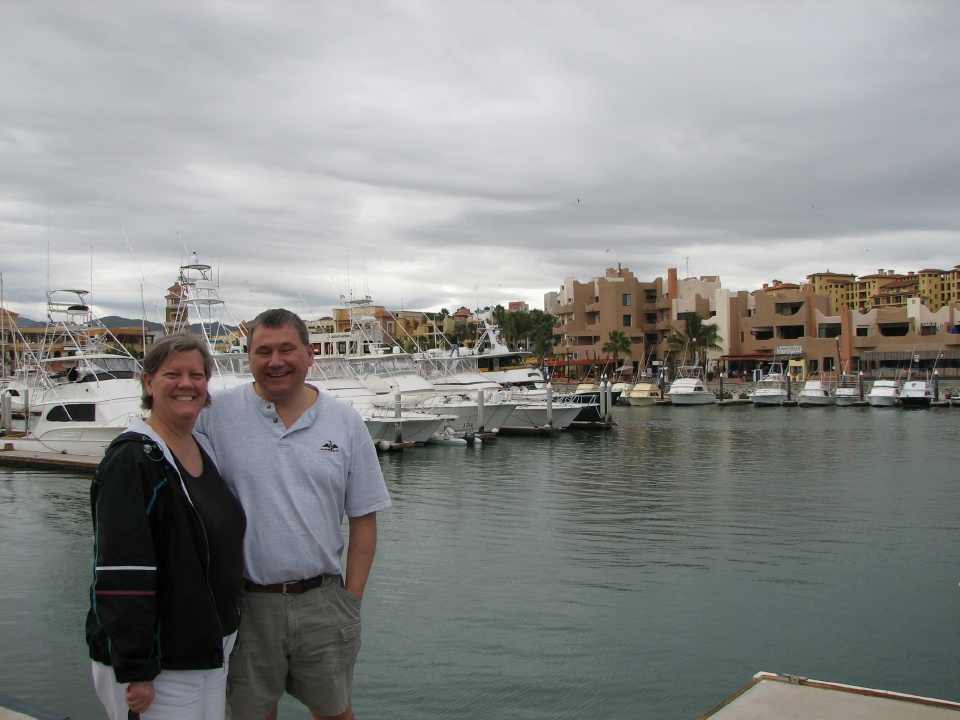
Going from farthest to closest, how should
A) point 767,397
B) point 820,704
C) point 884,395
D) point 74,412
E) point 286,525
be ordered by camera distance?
1. point 767,397
2. point 884,395
3. point 74,412
4. point 820,704
5. point 286,525

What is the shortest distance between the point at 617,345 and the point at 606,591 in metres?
75.8

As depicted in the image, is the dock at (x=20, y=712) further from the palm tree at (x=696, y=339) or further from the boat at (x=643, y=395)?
the palm tree at (x=696, y=339)

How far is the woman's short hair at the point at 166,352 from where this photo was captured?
3.30 meters

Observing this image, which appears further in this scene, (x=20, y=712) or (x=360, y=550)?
(x=20, y=712)

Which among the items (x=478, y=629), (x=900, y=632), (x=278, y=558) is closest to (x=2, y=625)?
(x=478, y=629)

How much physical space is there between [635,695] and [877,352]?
77508 mm

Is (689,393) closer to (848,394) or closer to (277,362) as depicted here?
(848,394)

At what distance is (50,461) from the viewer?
23.3 meters

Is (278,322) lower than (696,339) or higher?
lower

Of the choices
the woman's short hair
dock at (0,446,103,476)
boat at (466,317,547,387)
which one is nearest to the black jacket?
the woman's short hair

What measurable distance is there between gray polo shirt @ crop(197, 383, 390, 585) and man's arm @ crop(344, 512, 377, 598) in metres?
0.13

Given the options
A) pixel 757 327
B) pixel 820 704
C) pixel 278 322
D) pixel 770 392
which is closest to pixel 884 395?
pixel 770 392

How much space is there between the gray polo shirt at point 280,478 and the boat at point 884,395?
2426 inches

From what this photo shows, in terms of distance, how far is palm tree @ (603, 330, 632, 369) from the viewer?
84.8m
